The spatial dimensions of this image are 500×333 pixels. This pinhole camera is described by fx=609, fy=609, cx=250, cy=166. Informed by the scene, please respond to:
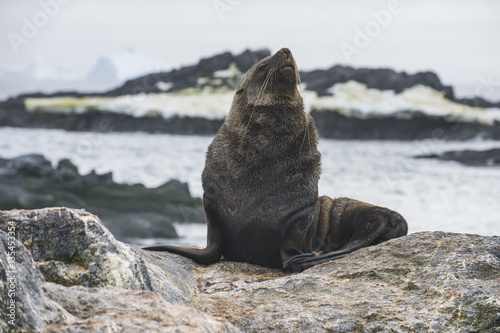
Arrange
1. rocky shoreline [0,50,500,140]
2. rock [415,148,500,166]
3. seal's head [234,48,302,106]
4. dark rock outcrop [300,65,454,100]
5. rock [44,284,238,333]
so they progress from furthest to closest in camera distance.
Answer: dark rock outcrop [300,65,454,100] < rocky shoreline [0,50,500,140] < rock [415,148,500,166] < seal's head [234,48,302,106] < rock [44,284,238,333]

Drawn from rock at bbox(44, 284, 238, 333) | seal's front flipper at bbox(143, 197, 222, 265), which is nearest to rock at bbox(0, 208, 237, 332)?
rock at bbox(44, 284, 238, 333)

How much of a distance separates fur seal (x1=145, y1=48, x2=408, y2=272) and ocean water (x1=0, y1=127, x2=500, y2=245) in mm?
7603

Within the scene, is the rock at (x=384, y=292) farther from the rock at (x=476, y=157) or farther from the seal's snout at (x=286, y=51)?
the rock at (x=476, y=157)

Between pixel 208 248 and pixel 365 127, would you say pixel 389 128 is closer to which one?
pixel 365 127

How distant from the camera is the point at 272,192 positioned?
5.15m

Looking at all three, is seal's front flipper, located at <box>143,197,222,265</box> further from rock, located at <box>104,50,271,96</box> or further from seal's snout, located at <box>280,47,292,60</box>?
rock, located at <box>104,50,271,96</box>

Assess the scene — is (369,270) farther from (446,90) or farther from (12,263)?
(446,90)

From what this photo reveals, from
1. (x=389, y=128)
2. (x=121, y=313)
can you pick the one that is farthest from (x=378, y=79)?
(x=121, y=313)

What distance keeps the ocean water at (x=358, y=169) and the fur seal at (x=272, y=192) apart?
7.60 metres

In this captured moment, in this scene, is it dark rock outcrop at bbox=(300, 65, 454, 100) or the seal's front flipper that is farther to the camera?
dark rock outcrop at bbox=(300, 65, 454, 100)

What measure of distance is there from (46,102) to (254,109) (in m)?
37.4

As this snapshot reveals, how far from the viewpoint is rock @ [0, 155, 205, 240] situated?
13.3 meters

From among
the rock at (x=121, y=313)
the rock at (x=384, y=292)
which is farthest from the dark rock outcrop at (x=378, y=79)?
the rock at (x=121, y=313)

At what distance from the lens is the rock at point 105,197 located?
43.6 feet
